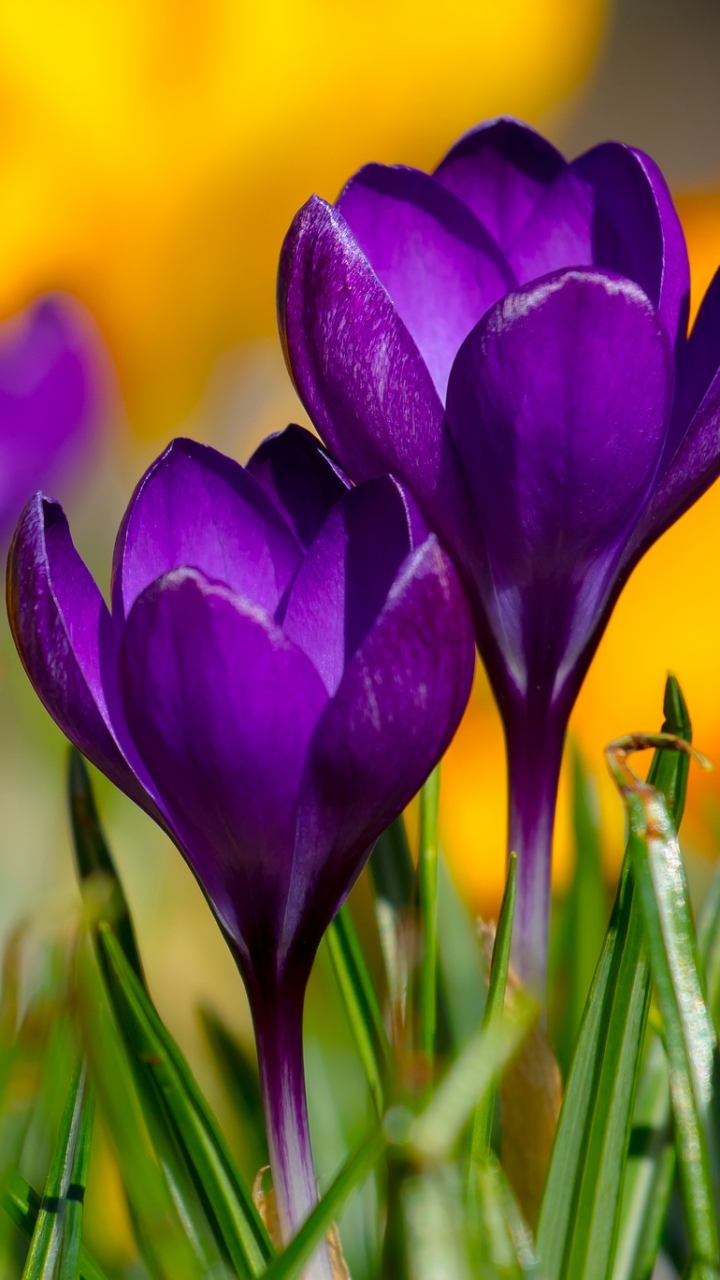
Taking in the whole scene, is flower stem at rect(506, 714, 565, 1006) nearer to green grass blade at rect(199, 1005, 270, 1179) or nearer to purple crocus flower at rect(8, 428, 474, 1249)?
purple crocus flower at rect(8, 428, 474, 1249)

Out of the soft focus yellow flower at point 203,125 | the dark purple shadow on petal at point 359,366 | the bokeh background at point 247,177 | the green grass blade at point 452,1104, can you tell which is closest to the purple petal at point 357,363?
the dark purple shadow on petal at point 359,366

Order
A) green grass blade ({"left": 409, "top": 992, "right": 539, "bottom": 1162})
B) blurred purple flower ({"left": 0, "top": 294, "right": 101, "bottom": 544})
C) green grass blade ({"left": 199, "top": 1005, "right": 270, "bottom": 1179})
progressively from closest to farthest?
green grass blade ({"left": 409, "top": 992, "right": 539, "bottom": 1162}), green grass blade ({"left": 199, "top": 1005, "right": 270, "bottom": 1179}), blurred purple flower ({"left": 0, "top": 294, "right": 101, "bottom": 544})

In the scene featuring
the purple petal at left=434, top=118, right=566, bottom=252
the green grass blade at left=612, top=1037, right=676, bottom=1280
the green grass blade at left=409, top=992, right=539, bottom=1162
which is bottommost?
the green grass blade at left=612, top=1037, right=676, bottom=1280

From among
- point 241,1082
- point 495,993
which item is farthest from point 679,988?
point 241,1082

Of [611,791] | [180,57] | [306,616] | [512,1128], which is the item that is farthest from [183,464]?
[180,57]

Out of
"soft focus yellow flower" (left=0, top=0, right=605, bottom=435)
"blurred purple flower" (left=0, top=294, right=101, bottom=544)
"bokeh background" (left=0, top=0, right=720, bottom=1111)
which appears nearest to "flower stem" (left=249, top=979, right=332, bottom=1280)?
"blurred purple flower" (left=0, top=294, right=101, bottom=544)

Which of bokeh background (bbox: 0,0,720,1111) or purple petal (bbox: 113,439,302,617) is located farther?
bokeh background (bbox: 0,0,720,1111)
